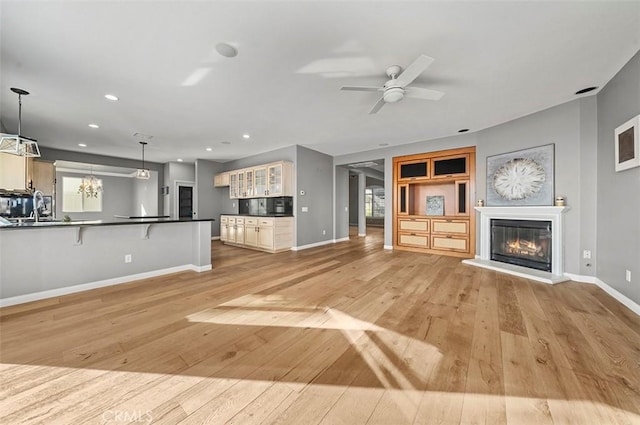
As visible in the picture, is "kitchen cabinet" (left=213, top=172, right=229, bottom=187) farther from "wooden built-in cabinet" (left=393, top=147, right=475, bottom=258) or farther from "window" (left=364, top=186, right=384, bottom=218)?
"window" (left=364, top=186, right=384, bottom=218)

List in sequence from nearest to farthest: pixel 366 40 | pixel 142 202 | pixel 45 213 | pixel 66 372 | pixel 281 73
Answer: pixel 66 372, pixel 366 40, pixel 281 73, pixel 45 213, pixel 142 202

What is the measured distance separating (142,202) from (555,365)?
1195cm

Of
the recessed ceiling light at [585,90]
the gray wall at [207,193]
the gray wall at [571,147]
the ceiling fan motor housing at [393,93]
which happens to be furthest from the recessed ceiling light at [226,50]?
the gray wall at [207,193]

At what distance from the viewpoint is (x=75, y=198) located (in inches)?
353

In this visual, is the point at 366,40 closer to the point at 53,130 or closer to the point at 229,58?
the point at 229,58

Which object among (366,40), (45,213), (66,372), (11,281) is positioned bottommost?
(66,372)

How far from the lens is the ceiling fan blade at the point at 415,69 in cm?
219

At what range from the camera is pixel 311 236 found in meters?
6.68

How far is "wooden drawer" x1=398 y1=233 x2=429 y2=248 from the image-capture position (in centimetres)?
586

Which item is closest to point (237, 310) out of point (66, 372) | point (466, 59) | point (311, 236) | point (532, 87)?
point (66, 372)

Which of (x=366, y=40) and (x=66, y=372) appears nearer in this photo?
(x=66, y=372)

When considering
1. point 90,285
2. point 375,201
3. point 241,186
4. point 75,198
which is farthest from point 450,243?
point 75,198

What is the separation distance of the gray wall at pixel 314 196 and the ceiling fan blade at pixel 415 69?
3.91 m

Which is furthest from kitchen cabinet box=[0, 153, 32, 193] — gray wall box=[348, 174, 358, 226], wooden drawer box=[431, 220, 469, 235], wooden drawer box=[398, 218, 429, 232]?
gray wall box=[348, 174, 358, 226]
